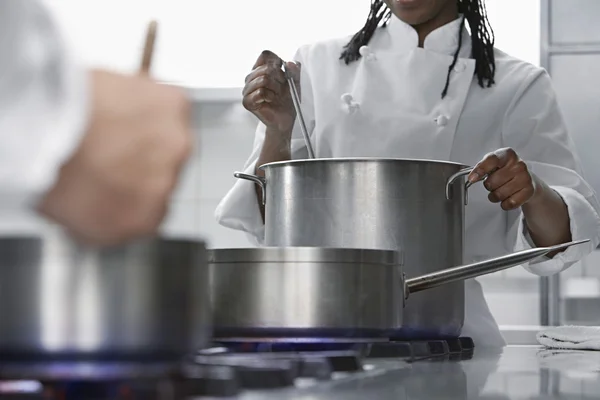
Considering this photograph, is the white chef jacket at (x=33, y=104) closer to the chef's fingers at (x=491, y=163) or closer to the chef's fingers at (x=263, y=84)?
the chef's fingers at (x=491, y=163)

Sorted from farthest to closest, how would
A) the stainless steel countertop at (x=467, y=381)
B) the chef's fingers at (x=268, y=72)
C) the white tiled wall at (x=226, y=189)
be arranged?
the white tiled wall at (x=226, y=189), the chef's fingers at (x=268, y=72), the stainless steel countertop at (x=467, y=381)

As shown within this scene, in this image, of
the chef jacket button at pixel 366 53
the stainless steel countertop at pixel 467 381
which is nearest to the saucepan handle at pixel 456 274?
the stainless steel countertop at pixel 467 381

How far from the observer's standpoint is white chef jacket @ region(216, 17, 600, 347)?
1.23m

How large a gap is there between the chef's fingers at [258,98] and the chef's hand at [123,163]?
2.88 ft

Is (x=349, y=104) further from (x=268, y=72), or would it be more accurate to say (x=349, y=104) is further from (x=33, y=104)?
(x=33, y=104)

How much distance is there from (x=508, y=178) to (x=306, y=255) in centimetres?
46

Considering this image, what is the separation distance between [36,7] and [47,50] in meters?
0.01

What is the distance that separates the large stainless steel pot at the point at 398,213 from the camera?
89 cm

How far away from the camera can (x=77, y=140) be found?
0.27 meters

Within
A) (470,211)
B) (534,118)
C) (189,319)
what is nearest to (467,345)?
(470,211)

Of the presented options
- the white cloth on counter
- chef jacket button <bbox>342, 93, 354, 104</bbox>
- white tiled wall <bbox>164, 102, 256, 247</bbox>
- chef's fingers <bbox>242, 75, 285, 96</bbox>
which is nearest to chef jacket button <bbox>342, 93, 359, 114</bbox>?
chef jacket button <bbox>342, 93, 354, 104</bbox>

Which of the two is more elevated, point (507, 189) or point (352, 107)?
point (352, 107)

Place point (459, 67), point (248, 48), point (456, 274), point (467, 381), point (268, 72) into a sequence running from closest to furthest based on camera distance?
point (467, 381) → point (456, 274) → point (268, 72) → point (459, 67) → point (248, 48)

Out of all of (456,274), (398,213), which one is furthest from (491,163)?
(456,274)
